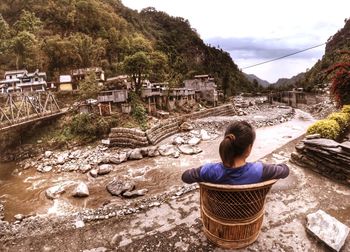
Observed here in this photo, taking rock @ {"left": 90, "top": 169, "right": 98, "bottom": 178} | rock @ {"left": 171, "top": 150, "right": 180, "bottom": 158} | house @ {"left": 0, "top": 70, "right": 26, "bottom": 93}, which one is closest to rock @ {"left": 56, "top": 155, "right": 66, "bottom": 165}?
rock @ {"left": 90, "top": 169, "right": 98, "bottom": 178}

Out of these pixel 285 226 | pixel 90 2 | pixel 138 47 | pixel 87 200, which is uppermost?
pixel 90 2

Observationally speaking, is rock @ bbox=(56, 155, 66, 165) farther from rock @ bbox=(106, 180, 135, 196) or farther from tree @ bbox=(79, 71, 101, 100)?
tree @ bbox=(79, 71, 101, 100)

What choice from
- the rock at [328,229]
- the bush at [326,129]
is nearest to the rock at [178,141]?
the bush at [326,129]

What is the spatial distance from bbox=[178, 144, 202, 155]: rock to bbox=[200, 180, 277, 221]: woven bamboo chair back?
9.81m

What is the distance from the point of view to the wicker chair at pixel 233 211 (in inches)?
122

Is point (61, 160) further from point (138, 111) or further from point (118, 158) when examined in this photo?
point (138, 111)

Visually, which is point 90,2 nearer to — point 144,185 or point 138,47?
point 138,47

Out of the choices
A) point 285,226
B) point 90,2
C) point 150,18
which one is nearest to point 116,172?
point 285,226

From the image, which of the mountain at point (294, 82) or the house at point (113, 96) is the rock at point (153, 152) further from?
the mountain at point (294, 82)

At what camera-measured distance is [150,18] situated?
3147 inches

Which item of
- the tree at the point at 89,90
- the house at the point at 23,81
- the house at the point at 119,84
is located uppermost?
the house at the point at 23,81

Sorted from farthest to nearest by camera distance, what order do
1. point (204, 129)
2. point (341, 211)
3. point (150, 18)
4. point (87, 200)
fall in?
point (150, 18) → point (204, 129) → point (87, 200) → point (341, 211)

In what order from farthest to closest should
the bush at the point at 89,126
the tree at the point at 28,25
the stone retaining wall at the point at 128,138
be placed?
the tree at the point at 28,25
the bush at the point at 89,126
the stone retaining wall at the point at 128,138

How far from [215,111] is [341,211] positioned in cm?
2466
